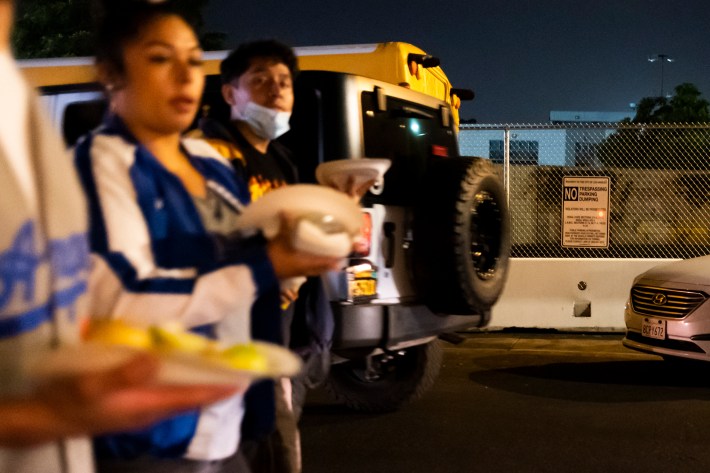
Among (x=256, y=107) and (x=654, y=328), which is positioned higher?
(x=256, y=107)

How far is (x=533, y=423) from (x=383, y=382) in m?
1.09

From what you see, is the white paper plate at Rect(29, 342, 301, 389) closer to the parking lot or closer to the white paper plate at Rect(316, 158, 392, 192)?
the white paper plate at Rect(316, 158, 392, 192)

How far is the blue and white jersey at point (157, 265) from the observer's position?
154cm

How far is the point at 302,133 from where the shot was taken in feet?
17.1

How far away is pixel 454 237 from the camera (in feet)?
17.1

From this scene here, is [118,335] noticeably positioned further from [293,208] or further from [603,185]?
[603,185]

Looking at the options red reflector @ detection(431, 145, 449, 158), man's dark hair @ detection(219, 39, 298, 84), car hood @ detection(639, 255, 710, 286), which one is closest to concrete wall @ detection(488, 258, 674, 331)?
car hood @ detection(639, 255, 710, 286)

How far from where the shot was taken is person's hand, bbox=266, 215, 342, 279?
164 cm

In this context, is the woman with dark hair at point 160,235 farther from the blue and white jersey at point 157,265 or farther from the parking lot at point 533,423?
the parking lot at point 533,423

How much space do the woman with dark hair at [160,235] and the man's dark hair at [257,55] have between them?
4.40ft

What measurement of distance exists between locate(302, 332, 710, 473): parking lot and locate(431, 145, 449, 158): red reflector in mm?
1839

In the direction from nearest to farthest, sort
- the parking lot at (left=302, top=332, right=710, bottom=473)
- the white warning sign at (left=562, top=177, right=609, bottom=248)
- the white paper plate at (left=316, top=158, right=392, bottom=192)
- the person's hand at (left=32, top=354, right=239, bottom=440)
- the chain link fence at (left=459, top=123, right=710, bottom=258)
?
1. the person's hand at (left=32, top=354, right=239, bottom=440)
2. the white paper plate at (left=316, top=158, right=392, bottom=192)
3. the parking lot at (left=302, top=332, right=710, bottom=473)
4. the white warning sign at (left=562, top=177, right=609, bottom=248)
5. the chain link fence at (left=459, top=123, right=710, bottom=258)

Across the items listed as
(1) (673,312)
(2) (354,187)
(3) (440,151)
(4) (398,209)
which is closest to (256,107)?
(2) (354,187)

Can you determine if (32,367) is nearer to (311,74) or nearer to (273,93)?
(273,93)
